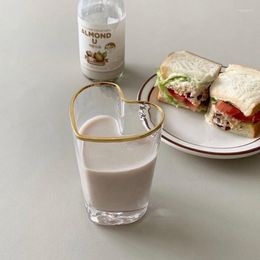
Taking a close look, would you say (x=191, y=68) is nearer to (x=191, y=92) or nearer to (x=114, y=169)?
(x=191, y=92)

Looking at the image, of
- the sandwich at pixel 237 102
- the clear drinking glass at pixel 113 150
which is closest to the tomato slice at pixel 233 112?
the sandwich at pixel 237 102

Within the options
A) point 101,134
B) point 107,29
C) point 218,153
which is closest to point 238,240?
point 218,153

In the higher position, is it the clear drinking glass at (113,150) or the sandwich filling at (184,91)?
the clear drinking glass at (113,150)

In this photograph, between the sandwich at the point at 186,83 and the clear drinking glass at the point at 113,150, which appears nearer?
the clear drinking glass at the point at 113,150

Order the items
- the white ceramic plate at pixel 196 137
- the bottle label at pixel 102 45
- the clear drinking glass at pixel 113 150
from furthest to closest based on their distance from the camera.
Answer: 1. the bottle label at pixel 102 45
2. the white ceramic plate at pixel 196 137
3. the clear drinking glass at pixel 113 150

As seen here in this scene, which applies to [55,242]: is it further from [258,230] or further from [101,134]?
[258,230]

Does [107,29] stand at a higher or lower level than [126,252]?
higher

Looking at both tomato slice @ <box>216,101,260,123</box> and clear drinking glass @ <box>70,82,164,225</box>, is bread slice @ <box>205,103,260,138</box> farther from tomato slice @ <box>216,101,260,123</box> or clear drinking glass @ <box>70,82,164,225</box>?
clear drinking glass @ <box>70,82,164,225</box>

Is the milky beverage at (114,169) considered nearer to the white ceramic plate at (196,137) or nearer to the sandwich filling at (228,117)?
the white ceramic plate at (196,137)

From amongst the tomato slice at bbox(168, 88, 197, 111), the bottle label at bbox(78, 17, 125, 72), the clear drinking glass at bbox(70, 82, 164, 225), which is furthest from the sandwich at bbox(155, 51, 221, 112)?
the clear drinking glass at bbox(70, 82, 164, 225)
